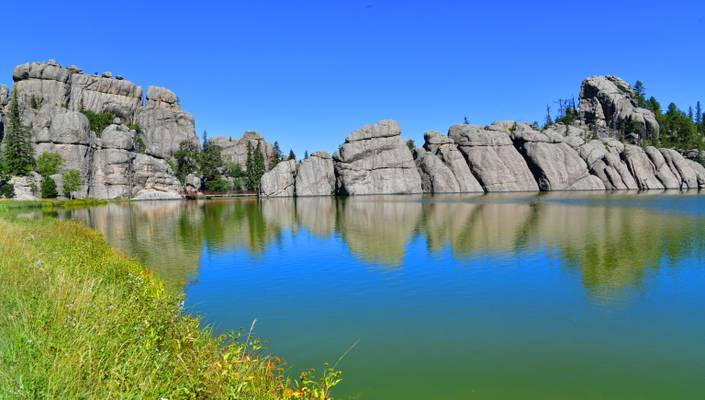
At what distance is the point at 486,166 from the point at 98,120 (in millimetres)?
100840

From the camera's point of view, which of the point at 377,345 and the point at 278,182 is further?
the point at 278,182

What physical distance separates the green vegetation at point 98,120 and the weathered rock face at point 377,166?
62.0 m

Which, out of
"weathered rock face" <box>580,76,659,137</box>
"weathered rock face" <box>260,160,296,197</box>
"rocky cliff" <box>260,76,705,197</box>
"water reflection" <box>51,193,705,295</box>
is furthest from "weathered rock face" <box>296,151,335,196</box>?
"weathered rock face" <box>580,76,659,137</box>

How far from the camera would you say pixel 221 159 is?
138m

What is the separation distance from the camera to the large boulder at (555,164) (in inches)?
4402

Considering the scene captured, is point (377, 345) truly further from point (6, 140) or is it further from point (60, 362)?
point (6, 140)

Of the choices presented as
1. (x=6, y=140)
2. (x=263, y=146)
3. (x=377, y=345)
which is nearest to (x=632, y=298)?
(x=377, y=345)

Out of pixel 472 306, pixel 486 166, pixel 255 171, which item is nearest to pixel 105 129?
pixel 255 171

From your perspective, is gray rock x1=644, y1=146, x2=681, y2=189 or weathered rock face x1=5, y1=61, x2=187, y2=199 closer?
weathered rock face x1=5, y1=61, x2=187, y2=199

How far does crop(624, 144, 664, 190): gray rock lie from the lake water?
90.1 meters

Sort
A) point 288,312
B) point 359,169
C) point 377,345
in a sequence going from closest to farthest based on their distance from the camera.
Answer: point 377,345 → point 288,312 → point 359,169

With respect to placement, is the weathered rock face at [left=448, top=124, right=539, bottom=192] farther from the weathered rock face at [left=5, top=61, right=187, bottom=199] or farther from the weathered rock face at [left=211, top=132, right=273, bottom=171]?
the weathered rock face at [left=5, top=61, right=187, bottom=199]

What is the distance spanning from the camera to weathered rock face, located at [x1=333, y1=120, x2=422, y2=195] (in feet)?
382

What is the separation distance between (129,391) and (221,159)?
13725 cm
